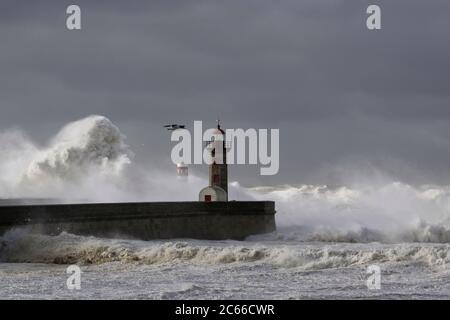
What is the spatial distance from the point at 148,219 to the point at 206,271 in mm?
5748

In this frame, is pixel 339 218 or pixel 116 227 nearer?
pixel 116 227

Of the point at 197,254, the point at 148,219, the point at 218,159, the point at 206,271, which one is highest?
the point at 218,159

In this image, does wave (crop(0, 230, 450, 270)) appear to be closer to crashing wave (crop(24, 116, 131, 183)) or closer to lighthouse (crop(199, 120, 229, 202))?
lighthouse (crop(199, 120, 229, 202))

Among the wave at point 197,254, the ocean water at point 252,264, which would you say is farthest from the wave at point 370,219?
the wave at point 197,254

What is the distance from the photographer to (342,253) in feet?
44.0

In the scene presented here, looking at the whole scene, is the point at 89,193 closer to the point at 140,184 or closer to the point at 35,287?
the point at 140,184

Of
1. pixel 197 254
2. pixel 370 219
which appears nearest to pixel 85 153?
pixel 370 219

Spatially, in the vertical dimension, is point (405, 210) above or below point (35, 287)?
above

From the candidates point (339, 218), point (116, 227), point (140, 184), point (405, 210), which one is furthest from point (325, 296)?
point (140, 184)

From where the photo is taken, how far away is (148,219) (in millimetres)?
17938

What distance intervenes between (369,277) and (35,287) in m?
4.47

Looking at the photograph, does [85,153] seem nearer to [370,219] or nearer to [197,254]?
[370,219]

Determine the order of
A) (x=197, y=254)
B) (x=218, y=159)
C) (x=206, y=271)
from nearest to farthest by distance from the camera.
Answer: (x=206, y=271), (x=197, y=254), (x=218, y=159)

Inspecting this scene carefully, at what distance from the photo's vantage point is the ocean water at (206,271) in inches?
387
